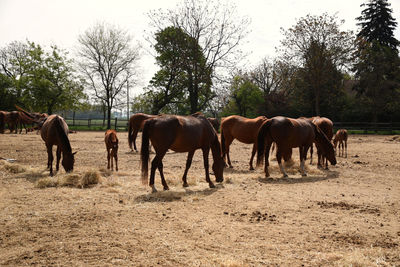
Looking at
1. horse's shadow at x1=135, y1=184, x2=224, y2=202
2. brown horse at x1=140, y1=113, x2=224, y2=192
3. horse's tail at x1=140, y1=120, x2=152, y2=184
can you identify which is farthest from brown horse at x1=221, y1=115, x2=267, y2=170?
horse's tail at x1=140, y1=120, x2=152, y2=184

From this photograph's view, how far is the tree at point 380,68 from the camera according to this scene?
114 feet

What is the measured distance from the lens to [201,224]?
454 cm

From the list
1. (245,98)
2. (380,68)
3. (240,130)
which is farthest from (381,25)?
(240,130)

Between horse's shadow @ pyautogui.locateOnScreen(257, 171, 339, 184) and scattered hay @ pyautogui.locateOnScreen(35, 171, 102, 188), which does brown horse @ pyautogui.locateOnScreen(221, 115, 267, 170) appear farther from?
scattered hay @ pyautogui.locateOnScreen(35, 171, 102, 188)

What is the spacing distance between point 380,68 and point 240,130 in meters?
32.2

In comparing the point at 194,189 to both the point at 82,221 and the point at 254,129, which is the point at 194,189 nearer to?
the point at 82,221

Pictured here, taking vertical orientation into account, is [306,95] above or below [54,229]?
above

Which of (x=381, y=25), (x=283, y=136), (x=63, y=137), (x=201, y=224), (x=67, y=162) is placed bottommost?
(x=201, y=224)

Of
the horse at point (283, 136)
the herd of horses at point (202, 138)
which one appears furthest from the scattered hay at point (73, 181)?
the horse at point (283, 136)

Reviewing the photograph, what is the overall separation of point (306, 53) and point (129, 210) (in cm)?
3385

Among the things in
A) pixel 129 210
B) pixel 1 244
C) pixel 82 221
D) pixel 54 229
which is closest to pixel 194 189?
pixel 129 210

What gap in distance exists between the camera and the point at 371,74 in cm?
3538

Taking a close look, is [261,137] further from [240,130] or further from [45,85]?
[45,85]

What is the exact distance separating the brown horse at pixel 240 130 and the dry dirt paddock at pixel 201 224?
316cm
